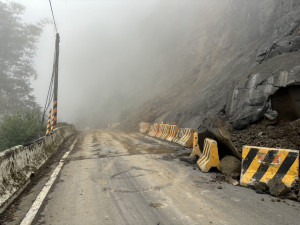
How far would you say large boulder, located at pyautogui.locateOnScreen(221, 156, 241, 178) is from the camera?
19.2 ft

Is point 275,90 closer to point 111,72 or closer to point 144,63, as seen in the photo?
point 144,63

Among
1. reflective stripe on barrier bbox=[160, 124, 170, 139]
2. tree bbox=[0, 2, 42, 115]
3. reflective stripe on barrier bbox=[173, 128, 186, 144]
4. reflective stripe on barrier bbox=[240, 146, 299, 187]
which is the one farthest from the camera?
tree bbox=[0, 2, 42, 115]

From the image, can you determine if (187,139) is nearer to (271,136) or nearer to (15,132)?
(271,136)

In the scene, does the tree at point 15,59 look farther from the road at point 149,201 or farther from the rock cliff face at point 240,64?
the road at point 149,201

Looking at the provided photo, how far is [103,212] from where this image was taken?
12.5 feet

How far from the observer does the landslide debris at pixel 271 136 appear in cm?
621

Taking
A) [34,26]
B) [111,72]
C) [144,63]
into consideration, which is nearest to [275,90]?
[34,26]

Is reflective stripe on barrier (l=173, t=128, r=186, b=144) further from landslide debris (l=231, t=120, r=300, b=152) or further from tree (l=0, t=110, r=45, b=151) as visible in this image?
tree (l=0, t=110, r=45, b=151)

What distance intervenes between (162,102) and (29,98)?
18.0 metres

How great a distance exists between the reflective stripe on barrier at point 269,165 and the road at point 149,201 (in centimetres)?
42

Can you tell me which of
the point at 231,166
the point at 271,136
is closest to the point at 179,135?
the point at 271,136

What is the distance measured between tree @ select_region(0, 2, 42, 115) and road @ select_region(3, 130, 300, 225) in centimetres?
2809

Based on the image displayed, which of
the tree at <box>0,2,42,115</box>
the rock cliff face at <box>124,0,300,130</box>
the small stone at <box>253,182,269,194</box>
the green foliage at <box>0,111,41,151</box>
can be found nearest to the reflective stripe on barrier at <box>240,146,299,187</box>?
the small stone at <box>253,182,269,194</box>

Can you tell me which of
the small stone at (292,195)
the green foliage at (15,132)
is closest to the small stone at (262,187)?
the small stone at (292,195)
